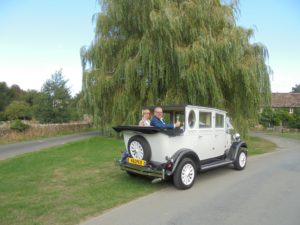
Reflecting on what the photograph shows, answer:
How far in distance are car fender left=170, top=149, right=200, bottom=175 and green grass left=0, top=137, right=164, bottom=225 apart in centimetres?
80

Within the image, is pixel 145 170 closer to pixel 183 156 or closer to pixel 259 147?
pixel 183 156

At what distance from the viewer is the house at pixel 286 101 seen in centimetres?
4088

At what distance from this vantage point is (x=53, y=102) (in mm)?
27141

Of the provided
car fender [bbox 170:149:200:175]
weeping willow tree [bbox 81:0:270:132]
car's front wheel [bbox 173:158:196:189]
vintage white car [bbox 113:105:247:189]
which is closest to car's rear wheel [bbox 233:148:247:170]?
vintage white car [bbox 113:105:247:189]

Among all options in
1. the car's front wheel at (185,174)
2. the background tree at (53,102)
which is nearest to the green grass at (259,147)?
the car's front wheel at (185,174)

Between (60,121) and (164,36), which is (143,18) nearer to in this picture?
(164,36)

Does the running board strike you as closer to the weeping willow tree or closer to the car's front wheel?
the car's front wheel

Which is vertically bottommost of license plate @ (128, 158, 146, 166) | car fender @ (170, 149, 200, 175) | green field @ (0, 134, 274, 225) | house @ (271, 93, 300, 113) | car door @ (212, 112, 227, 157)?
green field @ (0, 134, 274, 225)

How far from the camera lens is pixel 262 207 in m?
5.02

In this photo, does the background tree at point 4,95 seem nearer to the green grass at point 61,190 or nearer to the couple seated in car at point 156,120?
the green grass at point 61,190

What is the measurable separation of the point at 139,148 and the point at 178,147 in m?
0.90

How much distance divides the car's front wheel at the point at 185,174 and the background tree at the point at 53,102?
22.8 meters

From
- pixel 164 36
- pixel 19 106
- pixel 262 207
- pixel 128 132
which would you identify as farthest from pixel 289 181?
pixel 19 106

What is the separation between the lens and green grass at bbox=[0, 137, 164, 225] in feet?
15.2
